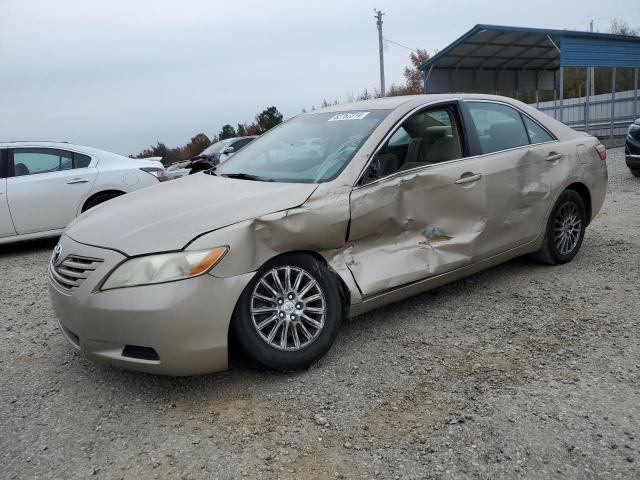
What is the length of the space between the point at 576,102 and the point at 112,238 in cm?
2629

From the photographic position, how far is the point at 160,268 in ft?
9.23

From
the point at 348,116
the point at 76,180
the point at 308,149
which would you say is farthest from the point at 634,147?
the point at 76,180

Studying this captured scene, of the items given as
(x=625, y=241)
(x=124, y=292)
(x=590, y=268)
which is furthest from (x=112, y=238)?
(x=625, y=241)

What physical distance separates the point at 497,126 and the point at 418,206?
123 cm

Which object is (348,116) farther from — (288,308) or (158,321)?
(158,321)

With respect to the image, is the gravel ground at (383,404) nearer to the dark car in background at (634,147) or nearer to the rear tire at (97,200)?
the rear tire at (97,200)

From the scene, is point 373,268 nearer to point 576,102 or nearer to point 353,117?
point 353,117

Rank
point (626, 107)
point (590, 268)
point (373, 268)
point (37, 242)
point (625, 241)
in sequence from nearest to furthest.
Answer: point (373, 268) < point (590, 268) < point (625, 241) < point (37, 242) < point (626, 107)

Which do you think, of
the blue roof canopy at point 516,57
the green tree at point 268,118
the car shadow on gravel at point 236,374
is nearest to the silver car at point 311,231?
the car shadow on gravel at point 236,374

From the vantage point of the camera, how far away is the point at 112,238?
9.91ft

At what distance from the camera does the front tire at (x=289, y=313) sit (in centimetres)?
300

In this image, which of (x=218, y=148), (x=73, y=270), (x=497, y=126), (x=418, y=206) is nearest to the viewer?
(x=73, y=270)

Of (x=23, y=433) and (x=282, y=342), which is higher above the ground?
(x=282, y=342)

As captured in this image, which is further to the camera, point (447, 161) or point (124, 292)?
point (447, 161)
